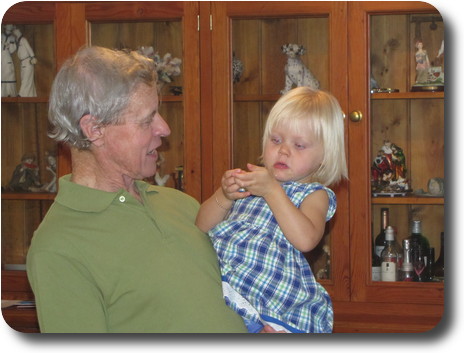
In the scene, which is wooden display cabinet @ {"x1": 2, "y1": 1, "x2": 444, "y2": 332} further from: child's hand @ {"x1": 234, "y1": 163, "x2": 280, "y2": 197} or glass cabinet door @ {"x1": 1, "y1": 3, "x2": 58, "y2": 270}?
child's hand @ {"x1": 234, "y1": 163, "x2": 280, "y2": 197}

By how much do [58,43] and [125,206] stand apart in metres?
1.35

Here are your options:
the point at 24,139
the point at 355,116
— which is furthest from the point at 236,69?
A: the point at 24,139

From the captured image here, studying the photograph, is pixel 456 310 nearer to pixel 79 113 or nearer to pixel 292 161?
pixel 292 161

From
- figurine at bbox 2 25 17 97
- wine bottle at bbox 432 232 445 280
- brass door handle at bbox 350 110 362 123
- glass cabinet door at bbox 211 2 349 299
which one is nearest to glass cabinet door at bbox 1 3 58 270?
figurine at bbox 2 25 17 97

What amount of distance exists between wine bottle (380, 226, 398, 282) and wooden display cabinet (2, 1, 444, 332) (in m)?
0.04

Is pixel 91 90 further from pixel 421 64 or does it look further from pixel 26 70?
pixel 421 64

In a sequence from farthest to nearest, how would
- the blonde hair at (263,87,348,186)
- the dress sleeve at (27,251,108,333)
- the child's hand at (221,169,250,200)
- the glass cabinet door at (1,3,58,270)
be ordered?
the glass cabinet door at (1,3,58,270) < the blonde hair at (263,87,348,186) < the child's hand at (221,169,250,200) < the dress sleeve at (27,251,108,333)

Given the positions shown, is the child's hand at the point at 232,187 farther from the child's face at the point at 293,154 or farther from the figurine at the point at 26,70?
the figurine at the point at 26,70

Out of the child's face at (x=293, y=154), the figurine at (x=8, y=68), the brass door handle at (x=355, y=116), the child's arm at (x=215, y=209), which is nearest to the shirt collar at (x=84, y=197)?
the child's arm at (x=215, y=209)

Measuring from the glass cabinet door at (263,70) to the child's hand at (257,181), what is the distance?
103 cm

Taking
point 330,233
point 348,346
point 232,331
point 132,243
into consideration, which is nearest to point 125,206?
point 132,243

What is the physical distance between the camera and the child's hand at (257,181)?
160cm

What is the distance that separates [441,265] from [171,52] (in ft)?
4.16

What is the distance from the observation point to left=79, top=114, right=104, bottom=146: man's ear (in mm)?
1552
